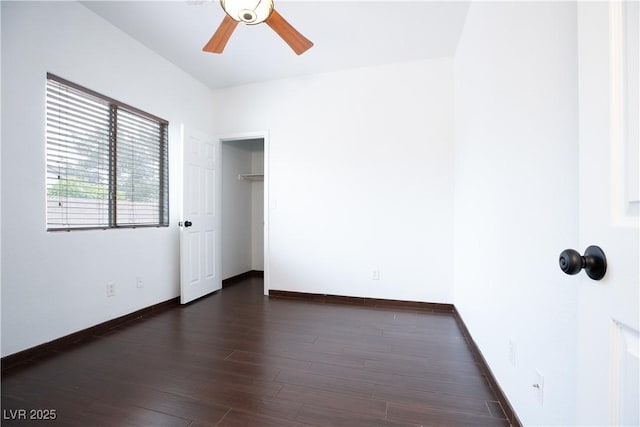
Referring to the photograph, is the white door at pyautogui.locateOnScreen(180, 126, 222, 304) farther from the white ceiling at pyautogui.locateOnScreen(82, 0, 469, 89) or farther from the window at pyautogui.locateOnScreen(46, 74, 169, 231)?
the white ceiling at pyautogui.locateOnScreen(82, 0, 469, 89)

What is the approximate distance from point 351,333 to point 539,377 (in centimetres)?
149

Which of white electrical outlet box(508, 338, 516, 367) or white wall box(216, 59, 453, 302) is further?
white wall box(216, 59, 453, 302)

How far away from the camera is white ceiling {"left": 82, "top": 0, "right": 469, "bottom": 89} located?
7.39ft

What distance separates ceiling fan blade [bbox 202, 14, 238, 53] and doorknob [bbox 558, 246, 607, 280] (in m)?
2.04

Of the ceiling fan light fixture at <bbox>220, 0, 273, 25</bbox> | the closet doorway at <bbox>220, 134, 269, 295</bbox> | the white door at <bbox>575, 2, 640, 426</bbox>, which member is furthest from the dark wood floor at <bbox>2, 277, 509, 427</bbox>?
the ceiling fan light fixture at <bbox>220, 0, 273, 25</bbox>

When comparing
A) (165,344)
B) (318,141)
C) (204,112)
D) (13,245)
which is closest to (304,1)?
(318,141)

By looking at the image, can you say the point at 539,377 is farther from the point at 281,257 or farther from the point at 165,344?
the point at 281,257

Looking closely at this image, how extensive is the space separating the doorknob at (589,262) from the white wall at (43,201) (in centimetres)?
292

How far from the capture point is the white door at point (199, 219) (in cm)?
314

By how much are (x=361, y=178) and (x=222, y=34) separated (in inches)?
78.1

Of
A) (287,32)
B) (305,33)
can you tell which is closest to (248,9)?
(287,32)

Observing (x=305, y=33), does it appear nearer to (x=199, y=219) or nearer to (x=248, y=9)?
(x=248, y=9)

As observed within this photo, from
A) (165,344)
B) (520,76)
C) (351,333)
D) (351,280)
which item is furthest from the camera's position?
(351,280)

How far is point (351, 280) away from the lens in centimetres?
327
